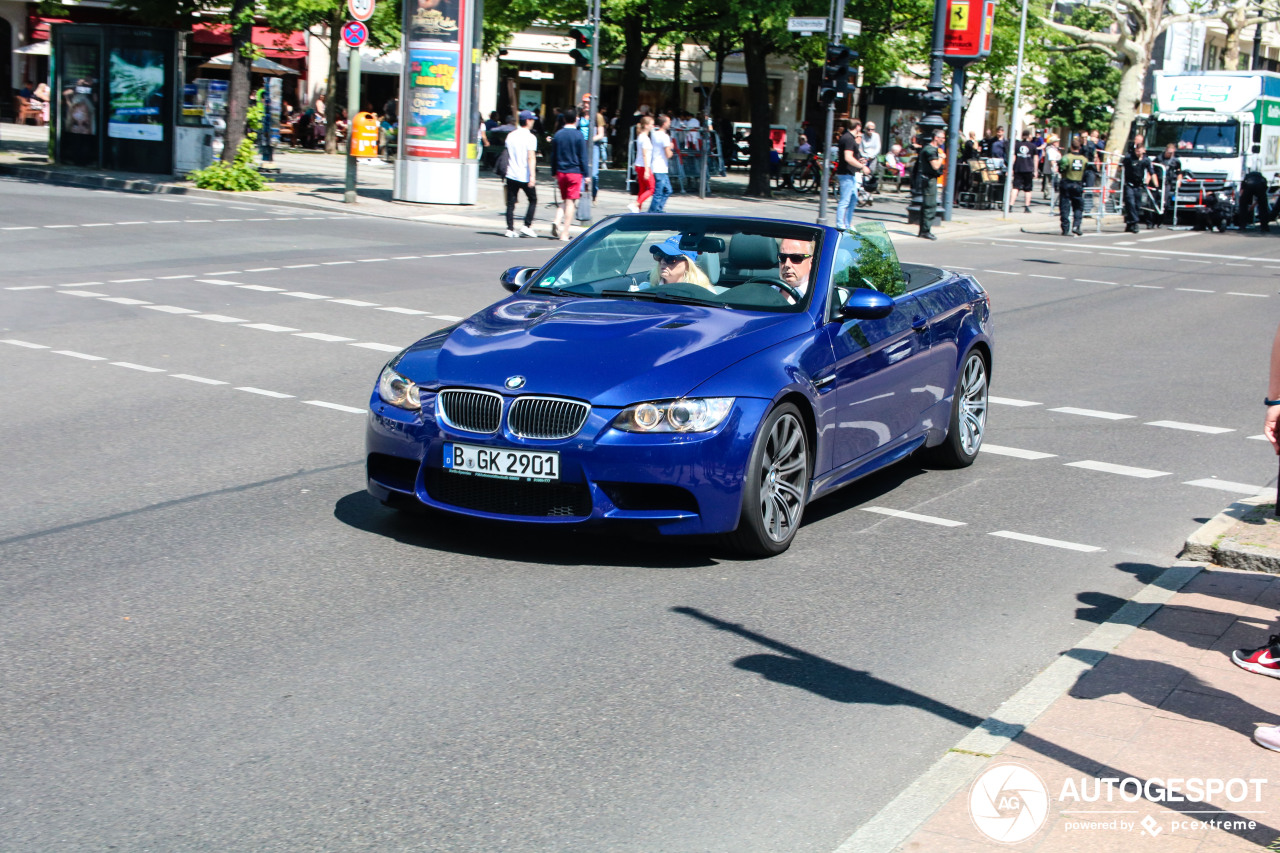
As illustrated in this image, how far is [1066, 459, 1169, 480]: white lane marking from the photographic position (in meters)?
8.73

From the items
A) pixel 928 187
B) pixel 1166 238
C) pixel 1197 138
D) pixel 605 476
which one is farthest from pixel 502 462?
pixel 1197 138

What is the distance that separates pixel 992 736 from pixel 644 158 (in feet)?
71.6

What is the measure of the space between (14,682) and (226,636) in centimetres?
74

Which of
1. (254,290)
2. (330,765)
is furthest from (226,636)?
(254,290)

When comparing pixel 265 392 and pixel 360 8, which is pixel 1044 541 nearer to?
pixel 265 392

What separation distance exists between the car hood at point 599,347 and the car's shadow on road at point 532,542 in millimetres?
593

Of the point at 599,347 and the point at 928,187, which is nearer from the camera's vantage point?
the point at 599,347

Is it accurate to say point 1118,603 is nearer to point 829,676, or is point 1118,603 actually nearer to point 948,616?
point 948,616

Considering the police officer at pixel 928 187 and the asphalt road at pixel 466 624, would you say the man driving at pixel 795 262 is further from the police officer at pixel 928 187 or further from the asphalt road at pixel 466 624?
the police officer at pixel 928 187

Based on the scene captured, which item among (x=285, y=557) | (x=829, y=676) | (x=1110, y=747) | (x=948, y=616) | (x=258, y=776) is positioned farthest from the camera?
(x=285, y=557)

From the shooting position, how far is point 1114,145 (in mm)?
A: 51344

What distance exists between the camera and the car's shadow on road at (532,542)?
635cm

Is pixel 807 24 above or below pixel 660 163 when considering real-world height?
above

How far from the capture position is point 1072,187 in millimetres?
31328
